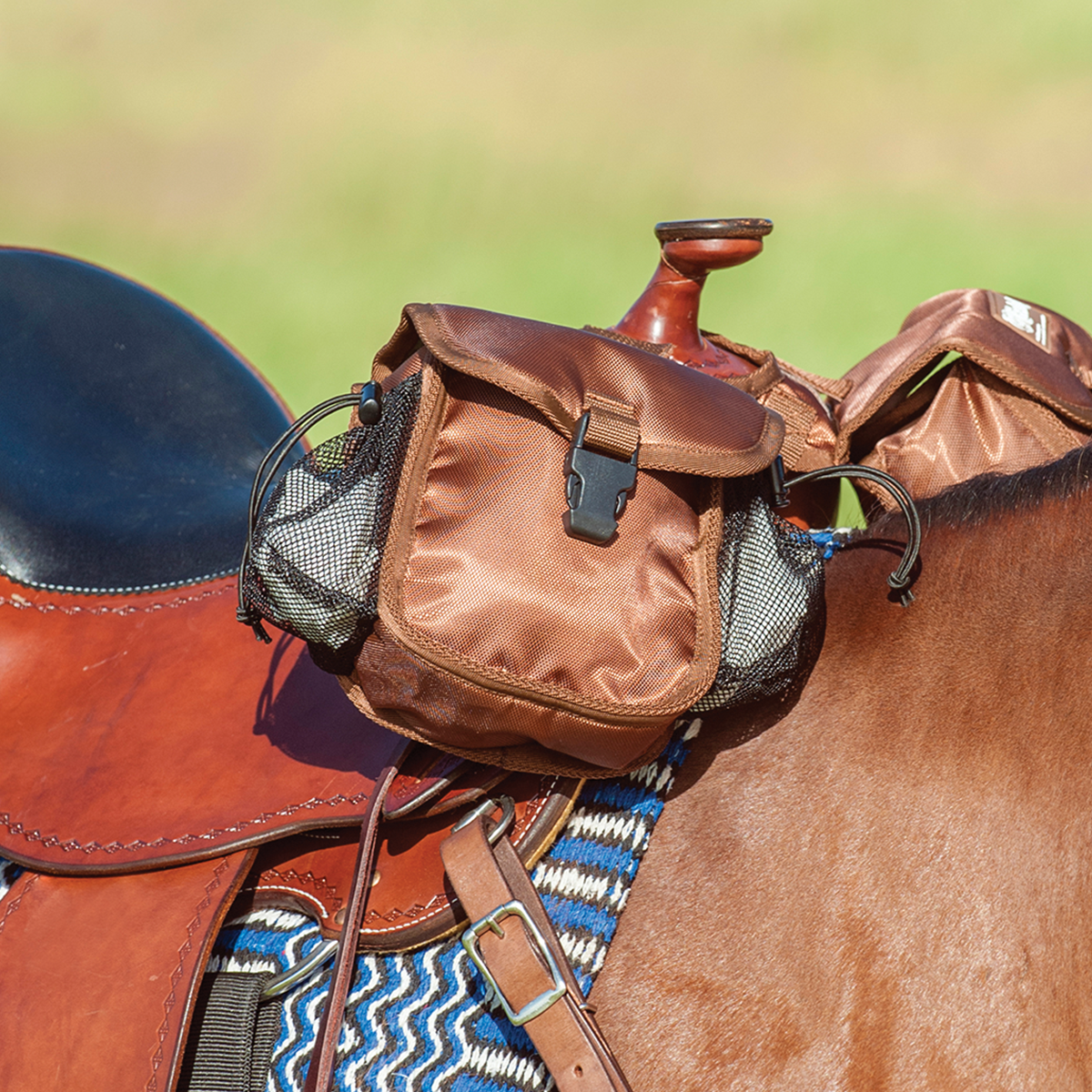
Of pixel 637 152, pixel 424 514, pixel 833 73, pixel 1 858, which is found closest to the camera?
pixel 424 514

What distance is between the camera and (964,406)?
1067 mm

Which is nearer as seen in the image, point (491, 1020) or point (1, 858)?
point (491, 1020)

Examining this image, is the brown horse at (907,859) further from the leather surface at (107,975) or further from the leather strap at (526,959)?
the leather surface at (107,975)

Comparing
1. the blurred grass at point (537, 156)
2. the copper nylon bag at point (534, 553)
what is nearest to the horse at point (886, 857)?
the copper nylon bag at point (534, 553)

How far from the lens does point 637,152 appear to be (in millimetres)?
10289

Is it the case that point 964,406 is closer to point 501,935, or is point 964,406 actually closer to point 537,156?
point 501,935

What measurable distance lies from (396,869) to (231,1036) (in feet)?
0.68

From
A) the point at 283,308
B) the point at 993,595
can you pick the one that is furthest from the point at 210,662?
the point at 283,308

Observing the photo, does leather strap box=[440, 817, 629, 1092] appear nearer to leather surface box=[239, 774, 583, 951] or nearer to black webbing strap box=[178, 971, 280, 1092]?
leather surface box=[239, 774, 583, 951]

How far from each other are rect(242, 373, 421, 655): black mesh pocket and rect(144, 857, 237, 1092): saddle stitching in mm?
Result: 258

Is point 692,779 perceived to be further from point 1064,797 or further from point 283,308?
point 283,308

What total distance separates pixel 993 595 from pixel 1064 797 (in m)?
0.17

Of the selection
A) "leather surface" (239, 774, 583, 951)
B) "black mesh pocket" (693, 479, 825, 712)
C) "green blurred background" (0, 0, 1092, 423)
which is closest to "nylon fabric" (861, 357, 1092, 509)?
"black mesh pocket" (693, 479, 825, 712)

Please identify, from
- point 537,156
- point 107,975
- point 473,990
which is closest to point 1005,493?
point 473,990
